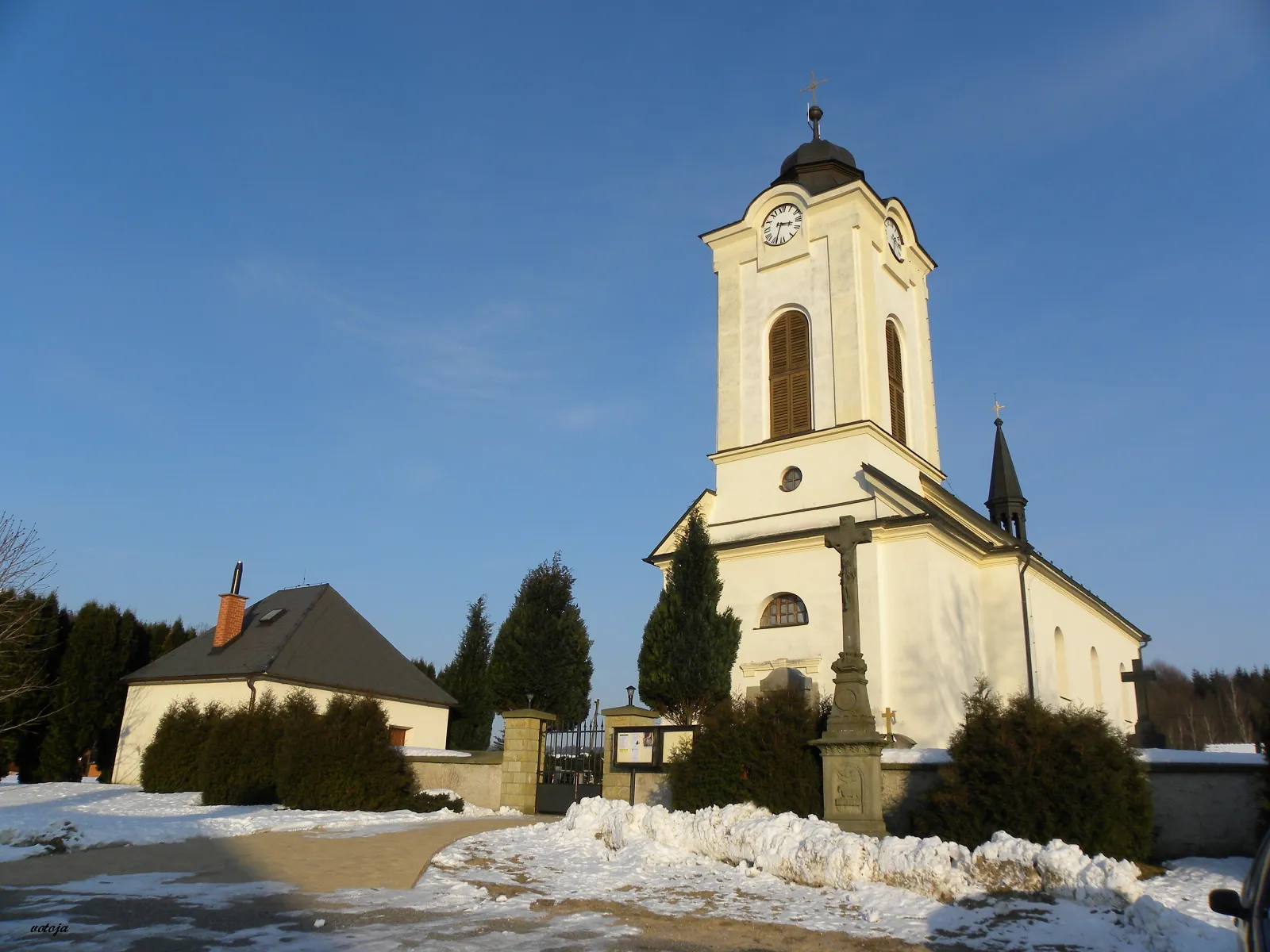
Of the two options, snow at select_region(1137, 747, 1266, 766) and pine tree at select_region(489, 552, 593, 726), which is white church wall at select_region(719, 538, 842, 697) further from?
snow at select_region(1137, 747, 1266, 766)

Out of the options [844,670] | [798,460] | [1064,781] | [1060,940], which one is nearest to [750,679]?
[798,460]

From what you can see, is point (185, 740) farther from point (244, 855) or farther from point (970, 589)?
point (970, 589)

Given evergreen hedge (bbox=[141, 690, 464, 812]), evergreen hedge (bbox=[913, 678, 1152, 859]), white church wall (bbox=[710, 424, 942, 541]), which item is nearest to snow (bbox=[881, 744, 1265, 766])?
evergreen hedge (bbox=[913, 678, 1152, 859])

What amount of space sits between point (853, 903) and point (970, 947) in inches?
65.8

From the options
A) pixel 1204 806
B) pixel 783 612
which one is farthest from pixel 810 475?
pixel 1204 806

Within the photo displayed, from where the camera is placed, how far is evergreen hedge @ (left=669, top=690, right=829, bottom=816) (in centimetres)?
1248

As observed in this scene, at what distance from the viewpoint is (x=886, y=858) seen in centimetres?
909

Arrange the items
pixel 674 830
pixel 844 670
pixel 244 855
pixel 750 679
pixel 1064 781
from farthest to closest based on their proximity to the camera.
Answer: pixel 750 679 → pixel 844 670 → pixel 674 830 → pixel 244 855 → pixel 1064 781

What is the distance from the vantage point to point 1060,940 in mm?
7145

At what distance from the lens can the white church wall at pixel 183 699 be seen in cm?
2552

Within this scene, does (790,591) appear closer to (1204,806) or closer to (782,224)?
(782,224)

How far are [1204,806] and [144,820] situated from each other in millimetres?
14490

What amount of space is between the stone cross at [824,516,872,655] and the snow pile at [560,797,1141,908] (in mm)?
3007

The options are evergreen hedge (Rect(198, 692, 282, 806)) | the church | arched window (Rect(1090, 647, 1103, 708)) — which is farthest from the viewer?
arched window (Rect(1090, 647, 1103, 708))
